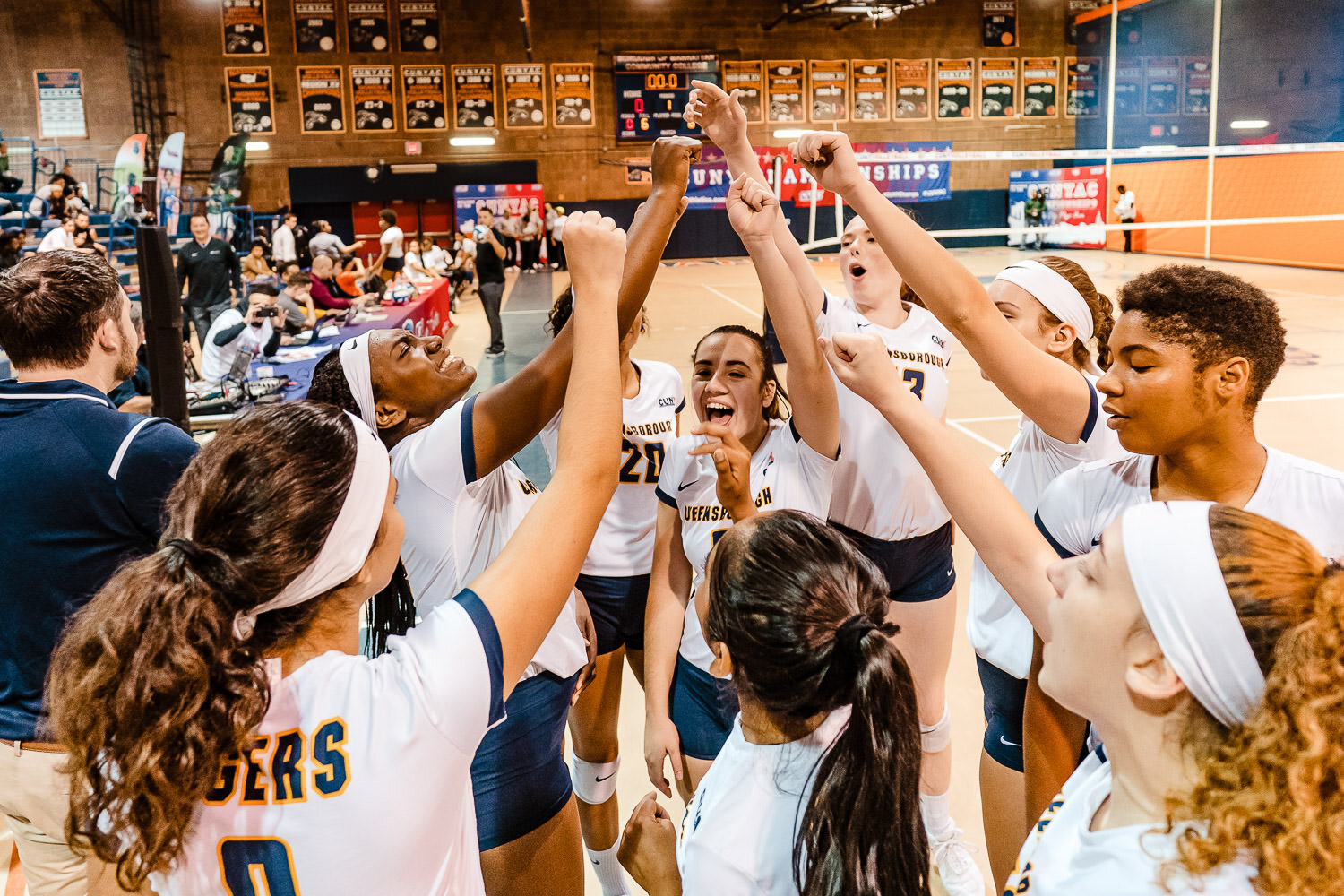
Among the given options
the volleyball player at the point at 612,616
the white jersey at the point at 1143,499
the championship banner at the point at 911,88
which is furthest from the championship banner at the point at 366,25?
the white jersey at the point at 1143,499

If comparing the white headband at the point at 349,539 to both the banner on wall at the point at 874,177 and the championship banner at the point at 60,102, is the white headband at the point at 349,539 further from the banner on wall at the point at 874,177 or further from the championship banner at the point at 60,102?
the championship banner at the point at 60,102

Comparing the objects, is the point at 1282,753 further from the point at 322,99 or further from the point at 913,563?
the point at 322,99

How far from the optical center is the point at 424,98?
24.2 meters

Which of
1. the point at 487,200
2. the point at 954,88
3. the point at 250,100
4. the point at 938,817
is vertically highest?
the point at 954,88

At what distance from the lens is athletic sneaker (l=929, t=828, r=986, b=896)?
2.66m

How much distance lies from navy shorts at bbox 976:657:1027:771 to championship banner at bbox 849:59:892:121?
25236 millimetres

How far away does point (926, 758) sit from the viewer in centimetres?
299

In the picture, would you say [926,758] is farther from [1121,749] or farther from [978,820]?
[1121,749]

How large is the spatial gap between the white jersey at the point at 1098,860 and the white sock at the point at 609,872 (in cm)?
192

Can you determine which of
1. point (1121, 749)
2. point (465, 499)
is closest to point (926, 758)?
point (465, 499)

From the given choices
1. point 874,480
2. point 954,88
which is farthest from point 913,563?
point 954,88

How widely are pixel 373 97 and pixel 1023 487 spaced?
25181 millimetres

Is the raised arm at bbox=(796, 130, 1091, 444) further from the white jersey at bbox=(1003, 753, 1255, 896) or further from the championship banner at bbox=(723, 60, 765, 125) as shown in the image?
the championship banner at bbox=(723, 60, 765, 125)

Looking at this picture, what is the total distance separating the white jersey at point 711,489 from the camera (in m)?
2.43
